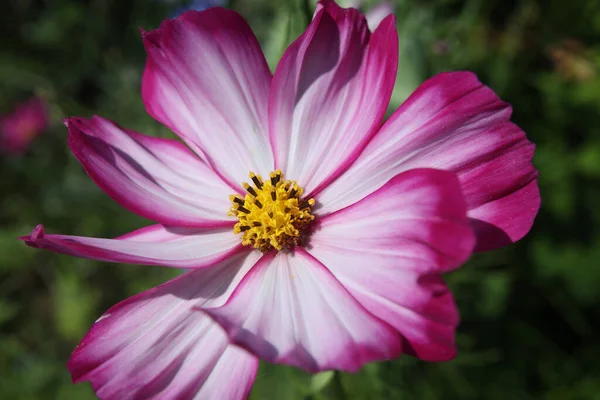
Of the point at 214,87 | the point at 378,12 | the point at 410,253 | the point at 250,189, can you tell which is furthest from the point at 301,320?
the point at 378,12

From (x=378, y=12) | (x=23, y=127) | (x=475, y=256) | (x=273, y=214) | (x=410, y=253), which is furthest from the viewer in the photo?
(x=23, y=127)

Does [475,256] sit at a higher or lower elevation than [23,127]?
lower

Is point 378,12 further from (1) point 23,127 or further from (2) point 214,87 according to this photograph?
(1) point 23,127

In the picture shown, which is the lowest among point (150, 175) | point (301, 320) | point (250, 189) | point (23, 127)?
point (301, 320)

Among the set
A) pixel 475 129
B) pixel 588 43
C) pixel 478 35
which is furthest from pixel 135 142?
pixel 588 43

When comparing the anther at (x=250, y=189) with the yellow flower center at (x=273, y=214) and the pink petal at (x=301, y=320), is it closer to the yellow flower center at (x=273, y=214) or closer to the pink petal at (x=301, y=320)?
the yellow flower center at (x=273, y=214)

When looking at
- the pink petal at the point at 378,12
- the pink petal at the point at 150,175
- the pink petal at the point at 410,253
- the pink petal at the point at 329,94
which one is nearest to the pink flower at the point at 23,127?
the pink petal at the point at 378,12
